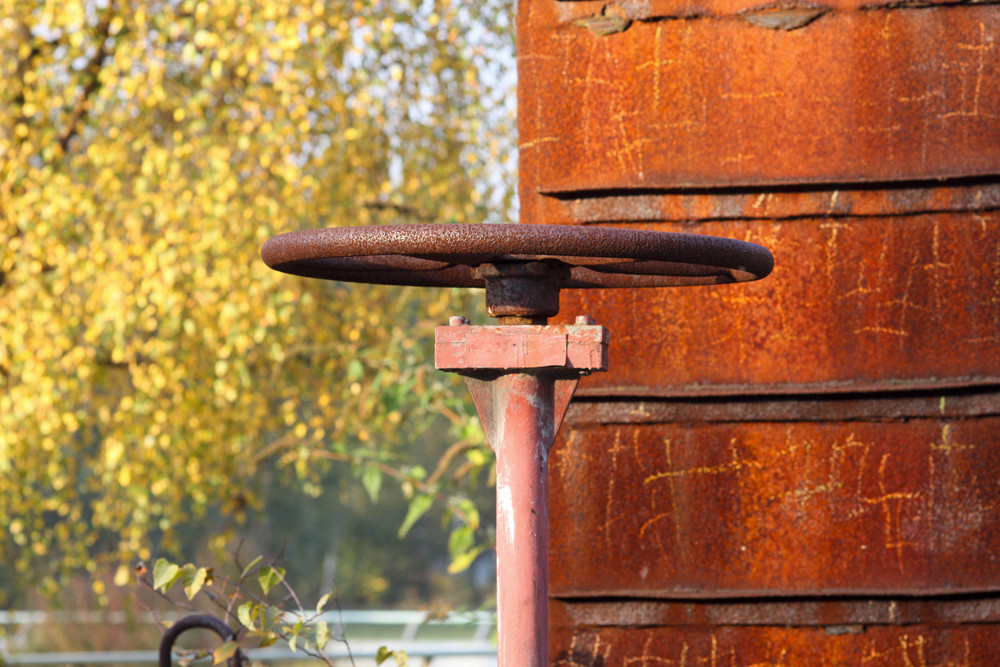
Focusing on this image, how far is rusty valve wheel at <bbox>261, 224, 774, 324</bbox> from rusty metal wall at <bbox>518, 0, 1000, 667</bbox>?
0.33 meters

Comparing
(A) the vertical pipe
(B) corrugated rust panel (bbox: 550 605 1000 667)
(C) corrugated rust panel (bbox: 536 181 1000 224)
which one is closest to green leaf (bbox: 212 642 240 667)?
(B) corrugated rust panel (bbox: 550 605 1000 667)

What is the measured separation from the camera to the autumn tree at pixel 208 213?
4.97 metres

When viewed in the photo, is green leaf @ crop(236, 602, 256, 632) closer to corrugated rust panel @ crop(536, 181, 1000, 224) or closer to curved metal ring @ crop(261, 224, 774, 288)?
curved metal ring @ crop(261, 224, 774, 288)

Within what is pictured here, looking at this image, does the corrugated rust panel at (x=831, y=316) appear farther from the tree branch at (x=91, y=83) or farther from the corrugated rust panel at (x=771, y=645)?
the tree branch at (x=91, y=83)

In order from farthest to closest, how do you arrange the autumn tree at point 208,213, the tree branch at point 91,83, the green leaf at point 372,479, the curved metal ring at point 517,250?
the tree branch at point 91,83
the autumn tree at point 208,213
the green leaf at point 372,479
the curved metal ring at point 517,250

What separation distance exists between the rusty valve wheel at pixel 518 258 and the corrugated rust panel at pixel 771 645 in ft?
2.20

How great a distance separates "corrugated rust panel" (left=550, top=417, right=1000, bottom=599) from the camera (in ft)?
5.74

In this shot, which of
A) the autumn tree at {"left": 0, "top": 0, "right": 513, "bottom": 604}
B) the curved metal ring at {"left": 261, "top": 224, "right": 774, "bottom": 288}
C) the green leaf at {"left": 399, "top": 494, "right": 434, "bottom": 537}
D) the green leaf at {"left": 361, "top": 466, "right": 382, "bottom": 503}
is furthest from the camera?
the autumn tree at {"left": 0, "top": 0, "right": 513, "bottom": 604}

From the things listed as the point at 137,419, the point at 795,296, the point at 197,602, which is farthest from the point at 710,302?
the point at 197,602

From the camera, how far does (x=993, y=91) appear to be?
182 centimetres

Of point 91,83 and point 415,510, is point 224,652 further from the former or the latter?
point 91,83

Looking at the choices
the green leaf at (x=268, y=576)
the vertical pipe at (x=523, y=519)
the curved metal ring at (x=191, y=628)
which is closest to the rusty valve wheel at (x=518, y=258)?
the vertical pipe at (x=523, y=519)

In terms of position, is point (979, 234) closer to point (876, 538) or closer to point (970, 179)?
point (970, 179)

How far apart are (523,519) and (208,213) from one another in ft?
13.3
